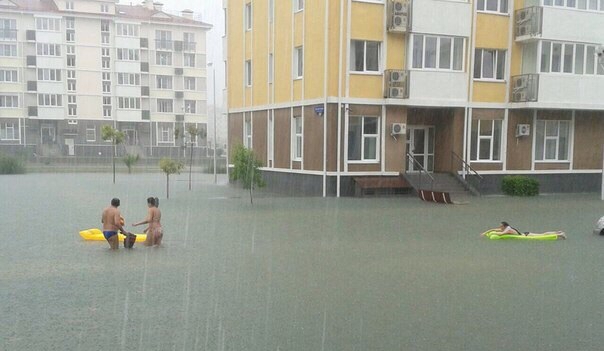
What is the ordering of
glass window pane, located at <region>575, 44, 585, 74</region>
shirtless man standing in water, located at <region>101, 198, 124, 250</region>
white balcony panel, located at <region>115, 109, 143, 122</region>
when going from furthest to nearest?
white balcony panel, located at <region>115, 109, 143, 122</region> → glass window pane, located at <region>575, 44, 585, 74</region> → shirtless man standing in water, located at <region>101, 198, 124, 250</region>

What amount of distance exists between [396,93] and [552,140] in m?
8.94

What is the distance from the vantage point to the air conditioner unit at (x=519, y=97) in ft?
80.5

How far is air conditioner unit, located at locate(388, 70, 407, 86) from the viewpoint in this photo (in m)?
22.6

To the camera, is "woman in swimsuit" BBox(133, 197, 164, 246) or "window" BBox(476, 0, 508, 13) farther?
"window" BBox(476, 0, 508, 13)

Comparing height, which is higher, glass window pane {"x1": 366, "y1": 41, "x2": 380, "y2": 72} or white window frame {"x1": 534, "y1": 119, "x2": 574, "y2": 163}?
glass window pane {"x1": 366, "y1": 41, "x2": 380, "y2": 72}

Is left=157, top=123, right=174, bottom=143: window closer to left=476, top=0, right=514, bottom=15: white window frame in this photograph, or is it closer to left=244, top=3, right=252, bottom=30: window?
left=244, top=3, right=252, bottom=30: window

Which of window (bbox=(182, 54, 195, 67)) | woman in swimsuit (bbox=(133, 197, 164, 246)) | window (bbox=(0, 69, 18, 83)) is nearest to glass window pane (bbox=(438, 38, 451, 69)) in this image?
woman in swimsuit (bbox=(133, 197, 164, 246))

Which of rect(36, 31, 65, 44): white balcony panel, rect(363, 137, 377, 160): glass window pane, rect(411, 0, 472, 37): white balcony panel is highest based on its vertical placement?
rect(36, 31, 65, 44): white balcony panel

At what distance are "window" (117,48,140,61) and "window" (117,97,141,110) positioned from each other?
4899 mm

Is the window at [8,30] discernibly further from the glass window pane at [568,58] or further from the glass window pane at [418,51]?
the glass window pane at [568,58]

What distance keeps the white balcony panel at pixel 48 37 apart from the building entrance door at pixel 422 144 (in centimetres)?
5226

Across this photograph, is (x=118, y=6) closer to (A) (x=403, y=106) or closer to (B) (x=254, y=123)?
(B) (x=254, y=123)

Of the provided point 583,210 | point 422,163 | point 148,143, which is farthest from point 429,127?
point 148,143

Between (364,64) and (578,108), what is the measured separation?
10247 millimetres
